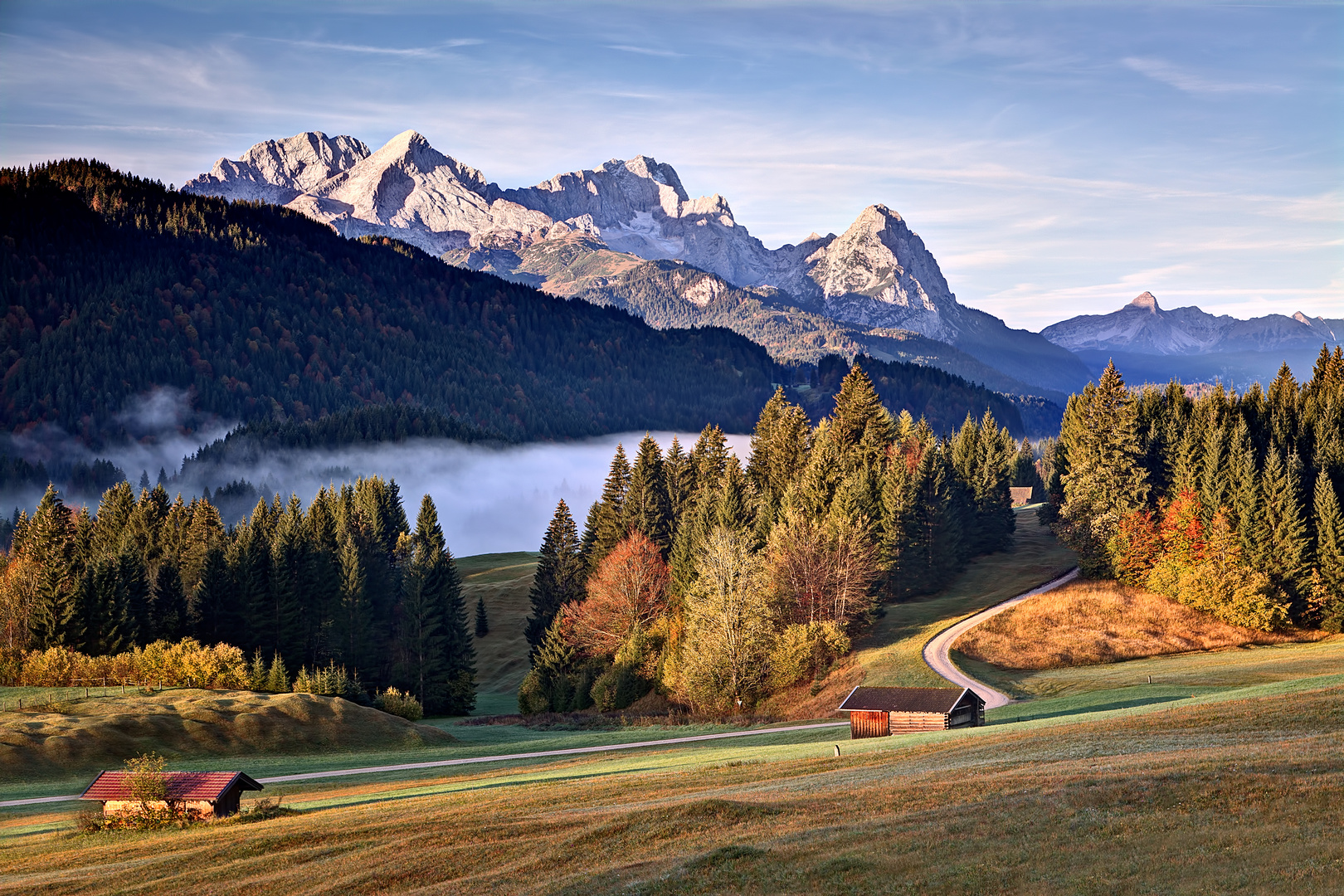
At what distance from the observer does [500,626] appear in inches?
5443

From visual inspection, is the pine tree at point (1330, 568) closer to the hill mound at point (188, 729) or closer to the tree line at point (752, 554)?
the tree line at point (752, 554)

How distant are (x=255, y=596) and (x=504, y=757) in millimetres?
47319

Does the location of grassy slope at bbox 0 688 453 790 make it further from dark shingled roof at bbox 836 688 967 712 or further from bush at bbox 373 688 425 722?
dark shingled roof at bbox 836 688 967 712

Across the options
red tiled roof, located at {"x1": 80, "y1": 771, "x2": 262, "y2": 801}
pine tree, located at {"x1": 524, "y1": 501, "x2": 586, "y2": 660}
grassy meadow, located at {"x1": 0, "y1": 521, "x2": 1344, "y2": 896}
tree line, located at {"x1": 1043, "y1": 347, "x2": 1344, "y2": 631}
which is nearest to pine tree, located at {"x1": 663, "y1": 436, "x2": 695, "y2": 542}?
→ pine tree, located at {"x1": 524, "y1": 501, "x2": 586, "y2": 660}

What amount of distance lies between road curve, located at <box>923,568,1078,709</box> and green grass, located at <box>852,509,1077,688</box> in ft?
2.58

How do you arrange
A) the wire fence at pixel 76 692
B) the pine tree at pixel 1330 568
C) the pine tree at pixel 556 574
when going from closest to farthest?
the wire fence at pixel 76 692, the pine tree at pixel 1330 568, the pine tree at pixel 556 574

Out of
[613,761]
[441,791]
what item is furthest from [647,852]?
[613,761]

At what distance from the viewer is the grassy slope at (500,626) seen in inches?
4441

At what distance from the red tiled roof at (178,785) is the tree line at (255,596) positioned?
140ft

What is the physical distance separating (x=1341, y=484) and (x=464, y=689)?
8754cm

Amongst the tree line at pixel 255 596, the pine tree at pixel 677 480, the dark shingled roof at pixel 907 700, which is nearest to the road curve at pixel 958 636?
the dark shingled roof at pixel 907 700

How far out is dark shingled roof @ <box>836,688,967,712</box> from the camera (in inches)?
2280

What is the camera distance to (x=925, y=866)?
22.5m

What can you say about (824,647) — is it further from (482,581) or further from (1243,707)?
(482,581)
